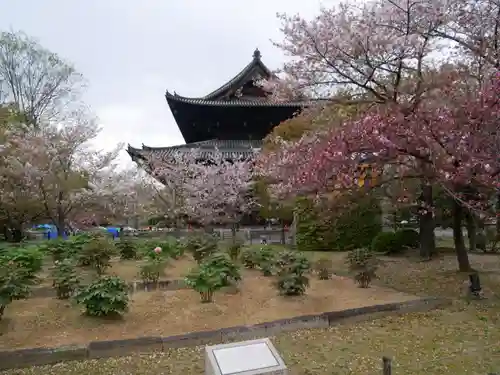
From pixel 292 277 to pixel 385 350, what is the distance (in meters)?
2.36

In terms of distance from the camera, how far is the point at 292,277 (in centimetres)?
754

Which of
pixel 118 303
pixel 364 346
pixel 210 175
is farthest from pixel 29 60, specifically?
pixel 364 346

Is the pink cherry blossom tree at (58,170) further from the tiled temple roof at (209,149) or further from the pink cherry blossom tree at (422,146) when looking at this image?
the pink cherry blossom tree at (422,146)

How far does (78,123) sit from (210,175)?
7.10 m

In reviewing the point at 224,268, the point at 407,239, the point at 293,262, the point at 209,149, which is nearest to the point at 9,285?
the point at 224,268

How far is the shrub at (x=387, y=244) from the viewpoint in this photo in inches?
612

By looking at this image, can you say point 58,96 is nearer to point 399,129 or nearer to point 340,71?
point 340,71

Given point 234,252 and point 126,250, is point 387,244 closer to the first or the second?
point 234,252

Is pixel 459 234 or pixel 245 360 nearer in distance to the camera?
pixel 245 360

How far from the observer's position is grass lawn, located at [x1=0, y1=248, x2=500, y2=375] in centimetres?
495

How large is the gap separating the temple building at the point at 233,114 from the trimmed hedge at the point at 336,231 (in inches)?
353

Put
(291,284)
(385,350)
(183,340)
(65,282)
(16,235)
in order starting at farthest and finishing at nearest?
(16,235), (291,284), (65,282), (183,340), (385,350)

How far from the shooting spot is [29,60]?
83.9 feet

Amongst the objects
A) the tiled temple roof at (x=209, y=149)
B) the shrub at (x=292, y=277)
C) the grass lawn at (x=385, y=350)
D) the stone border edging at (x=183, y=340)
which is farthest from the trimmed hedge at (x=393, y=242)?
the tiled temple roof at (x=209, y=149)
